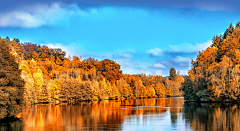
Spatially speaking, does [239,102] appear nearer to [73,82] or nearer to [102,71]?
[73,82]

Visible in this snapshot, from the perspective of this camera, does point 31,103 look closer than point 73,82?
Yes

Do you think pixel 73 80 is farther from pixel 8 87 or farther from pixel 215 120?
pixel 215 120

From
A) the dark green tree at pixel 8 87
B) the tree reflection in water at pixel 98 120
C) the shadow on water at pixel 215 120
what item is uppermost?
the dark green tree at pixel 8 87

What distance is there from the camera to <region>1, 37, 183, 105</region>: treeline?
8144 cm

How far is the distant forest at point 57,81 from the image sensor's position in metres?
38.4

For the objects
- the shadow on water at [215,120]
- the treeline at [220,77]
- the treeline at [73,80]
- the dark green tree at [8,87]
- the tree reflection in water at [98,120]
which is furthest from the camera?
the treeline at [73,80]

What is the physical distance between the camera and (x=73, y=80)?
96.2 m

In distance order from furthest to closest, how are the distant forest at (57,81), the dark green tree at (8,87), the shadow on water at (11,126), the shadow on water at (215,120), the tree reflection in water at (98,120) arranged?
1. the distant forest at (57,81)
2. the dark green tree at (8,87)
3. the tree reflection in water at (98,120)
4. the shadow on water at (11,126)
5. the shadow on water at (215,120)

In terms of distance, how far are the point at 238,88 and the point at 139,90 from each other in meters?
81.0

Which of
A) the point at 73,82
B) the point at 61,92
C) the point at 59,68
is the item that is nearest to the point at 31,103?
the point at 61,92

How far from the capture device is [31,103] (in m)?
78.3

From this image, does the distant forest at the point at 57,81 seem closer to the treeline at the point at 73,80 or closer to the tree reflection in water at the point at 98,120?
the treeline at the point at 73,80

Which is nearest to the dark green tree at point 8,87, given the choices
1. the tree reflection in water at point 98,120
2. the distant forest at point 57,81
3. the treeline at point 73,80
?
the distant forest at point 57,81

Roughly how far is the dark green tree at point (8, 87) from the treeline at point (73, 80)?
33265mm
